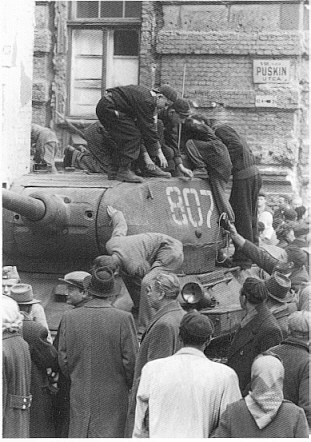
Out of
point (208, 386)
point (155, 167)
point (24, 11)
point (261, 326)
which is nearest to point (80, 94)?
point (24, 11)

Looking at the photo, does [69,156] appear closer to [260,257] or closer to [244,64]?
[260,257]

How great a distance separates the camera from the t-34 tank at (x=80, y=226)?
949cm

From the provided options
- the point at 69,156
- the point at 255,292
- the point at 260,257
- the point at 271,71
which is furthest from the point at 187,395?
the point at 271,71

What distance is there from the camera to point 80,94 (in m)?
19.0

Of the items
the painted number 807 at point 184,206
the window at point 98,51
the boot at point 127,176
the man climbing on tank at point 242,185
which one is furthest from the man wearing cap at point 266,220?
the window at point 98,51

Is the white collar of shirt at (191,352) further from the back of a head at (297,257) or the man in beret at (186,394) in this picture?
the back of a head at (297,257)

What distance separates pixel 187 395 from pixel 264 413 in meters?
0.47

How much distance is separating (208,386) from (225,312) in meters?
3.96

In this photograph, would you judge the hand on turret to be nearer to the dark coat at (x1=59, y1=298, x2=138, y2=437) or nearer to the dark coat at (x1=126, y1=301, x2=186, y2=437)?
the dark coat at (x1=59, y1=298, x2=138, y2=437)

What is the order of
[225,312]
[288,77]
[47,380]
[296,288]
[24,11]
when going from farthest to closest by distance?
[288,77]
[24,11]
[296,288]
[225,312]
[47,380]

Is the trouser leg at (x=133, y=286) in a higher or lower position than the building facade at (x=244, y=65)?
lower

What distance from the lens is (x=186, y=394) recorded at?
5.80 meters

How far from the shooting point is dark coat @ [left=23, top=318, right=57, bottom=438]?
7.32 m

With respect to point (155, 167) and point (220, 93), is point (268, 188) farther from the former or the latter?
point (155, 167)
